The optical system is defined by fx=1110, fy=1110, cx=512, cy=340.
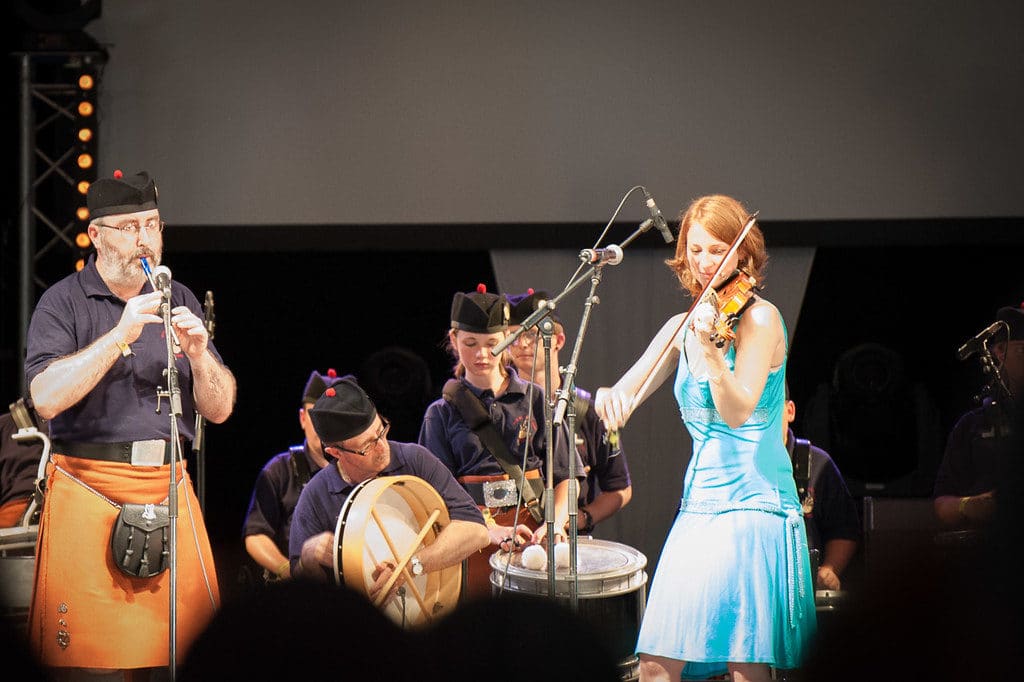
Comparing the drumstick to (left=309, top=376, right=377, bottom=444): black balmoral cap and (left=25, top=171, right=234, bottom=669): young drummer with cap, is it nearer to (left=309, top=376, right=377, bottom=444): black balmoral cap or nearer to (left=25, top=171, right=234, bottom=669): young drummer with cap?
(left=309, top=376, right=377, bottom=444): black balmoral cap

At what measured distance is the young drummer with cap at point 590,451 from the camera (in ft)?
18.1

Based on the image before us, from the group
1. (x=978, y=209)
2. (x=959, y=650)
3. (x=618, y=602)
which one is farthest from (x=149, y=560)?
(x=978, y=209)

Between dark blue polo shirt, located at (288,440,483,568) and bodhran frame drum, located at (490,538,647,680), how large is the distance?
12.3 inches

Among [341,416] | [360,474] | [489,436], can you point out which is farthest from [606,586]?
[489,436]

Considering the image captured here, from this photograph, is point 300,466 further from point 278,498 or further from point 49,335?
point 49,335

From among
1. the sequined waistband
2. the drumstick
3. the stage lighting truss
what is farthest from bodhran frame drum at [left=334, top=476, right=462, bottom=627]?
the stage lighting truss

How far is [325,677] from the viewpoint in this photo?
1.22m

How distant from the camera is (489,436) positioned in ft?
17.1

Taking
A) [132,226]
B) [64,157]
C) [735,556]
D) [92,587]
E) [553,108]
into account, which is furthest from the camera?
[553,108]

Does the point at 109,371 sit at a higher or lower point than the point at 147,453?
higher

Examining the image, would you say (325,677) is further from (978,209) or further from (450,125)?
(978,209)

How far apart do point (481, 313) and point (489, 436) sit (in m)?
0.58

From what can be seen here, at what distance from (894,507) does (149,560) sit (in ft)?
9.80

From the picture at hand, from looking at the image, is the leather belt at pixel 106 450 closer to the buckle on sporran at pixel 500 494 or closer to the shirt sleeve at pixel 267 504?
the buckle on sporran at pixel 500 494
